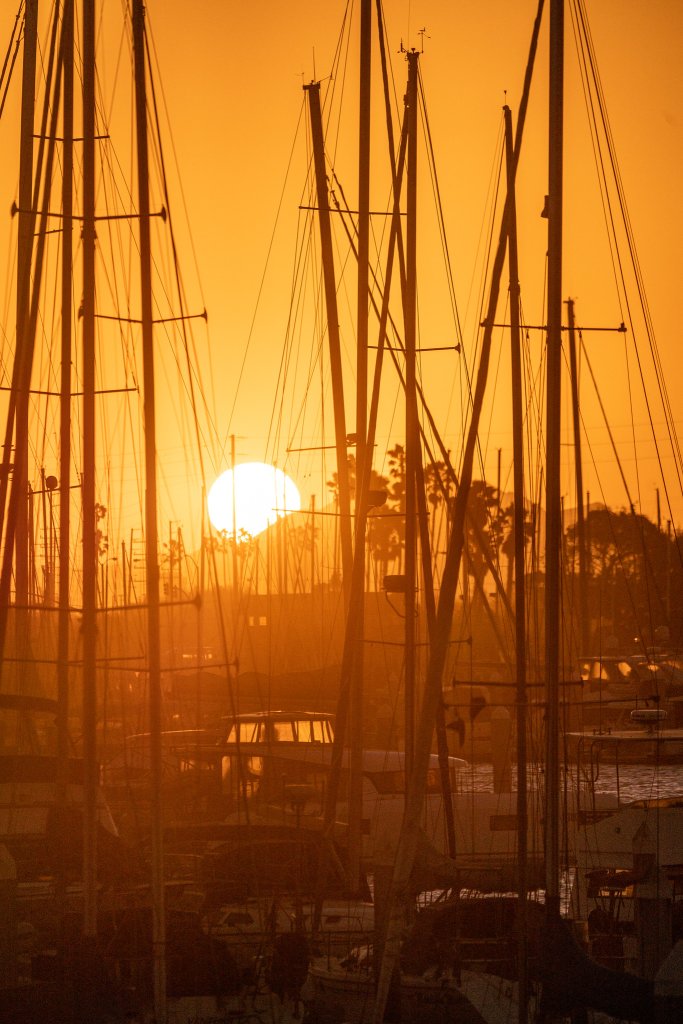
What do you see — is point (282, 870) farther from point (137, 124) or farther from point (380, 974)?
point (137, 124)

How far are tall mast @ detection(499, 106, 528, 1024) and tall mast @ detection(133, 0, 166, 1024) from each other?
2975 mm

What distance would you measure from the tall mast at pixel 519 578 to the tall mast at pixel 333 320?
2337 mm

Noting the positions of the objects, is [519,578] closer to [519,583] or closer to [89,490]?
[519,583]

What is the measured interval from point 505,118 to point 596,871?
8.82m

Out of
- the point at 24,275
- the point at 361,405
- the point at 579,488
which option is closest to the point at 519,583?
the point at 361,405

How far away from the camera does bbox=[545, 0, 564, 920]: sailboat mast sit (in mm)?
10867

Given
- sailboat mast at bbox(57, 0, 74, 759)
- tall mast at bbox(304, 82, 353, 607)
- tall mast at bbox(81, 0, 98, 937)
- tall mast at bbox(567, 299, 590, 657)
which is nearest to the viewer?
tall mast at bbox(81, 0, 98, 937)

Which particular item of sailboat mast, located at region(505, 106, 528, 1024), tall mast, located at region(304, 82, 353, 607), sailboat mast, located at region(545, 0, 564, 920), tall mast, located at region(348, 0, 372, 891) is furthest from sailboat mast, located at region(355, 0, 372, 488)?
sailboat mast, located at region(545, 0, 564, 920)

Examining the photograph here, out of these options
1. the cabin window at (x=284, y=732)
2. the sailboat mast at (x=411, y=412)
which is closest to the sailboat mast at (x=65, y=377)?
the sailboat mast at (x=411, y=412)

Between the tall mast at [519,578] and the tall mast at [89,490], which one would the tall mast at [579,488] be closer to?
the tall mast at [519,578]

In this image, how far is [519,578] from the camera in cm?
1343

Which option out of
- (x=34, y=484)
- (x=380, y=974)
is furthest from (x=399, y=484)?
(x=380, y=974)

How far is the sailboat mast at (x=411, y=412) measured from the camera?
13.9 meters

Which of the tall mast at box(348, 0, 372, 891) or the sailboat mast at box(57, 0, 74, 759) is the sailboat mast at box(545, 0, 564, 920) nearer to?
the tall mast at box(348, 0, 372, 891)
